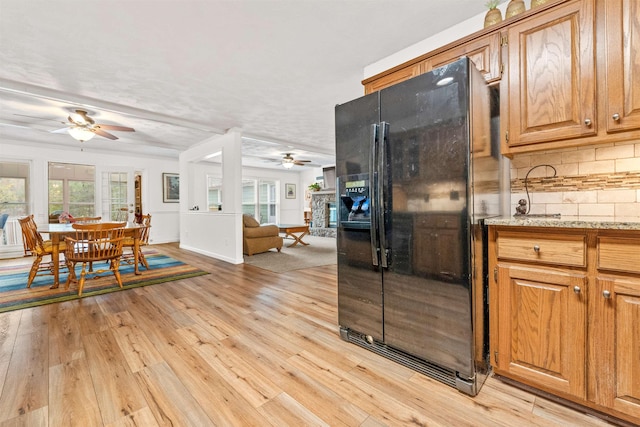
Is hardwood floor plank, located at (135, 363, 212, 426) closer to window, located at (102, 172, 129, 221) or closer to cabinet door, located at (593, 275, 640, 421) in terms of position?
cabinet door, located at (593, 275, 640, 421)

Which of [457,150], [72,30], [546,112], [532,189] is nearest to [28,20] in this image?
[72,30]

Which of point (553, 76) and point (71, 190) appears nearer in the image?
point (553, 76)

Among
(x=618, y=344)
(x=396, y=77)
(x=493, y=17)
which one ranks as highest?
(x=493, y=17)

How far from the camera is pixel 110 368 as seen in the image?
1725 mm

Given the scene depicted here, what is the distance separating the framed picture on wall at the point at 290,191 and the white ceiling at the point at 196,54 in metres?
5.93

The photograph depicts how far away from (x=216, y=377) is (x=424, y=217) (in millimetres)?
1544

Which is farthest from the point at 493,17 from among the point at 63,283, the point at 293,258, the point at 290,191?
the point at 290,191

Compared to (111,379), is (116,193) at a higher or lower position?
higher

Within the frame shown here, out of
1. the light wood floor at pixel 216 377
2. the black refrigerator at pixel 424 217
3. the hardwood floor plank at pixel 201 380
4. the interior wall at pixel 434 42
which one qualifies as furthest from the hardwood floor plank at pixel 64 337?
the interior wall at pixel 434 42

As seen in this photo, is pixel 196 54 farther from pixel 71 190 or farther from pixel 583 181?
pixel 71 190

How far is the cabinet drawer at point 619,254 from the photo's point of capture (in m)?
1.15

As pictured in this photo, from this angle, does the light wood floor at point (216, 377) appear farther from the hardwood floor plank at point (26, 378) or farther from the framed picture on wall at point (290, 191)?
the framed picture on wall at point (290, 191)

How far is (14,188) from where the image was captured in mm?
5598

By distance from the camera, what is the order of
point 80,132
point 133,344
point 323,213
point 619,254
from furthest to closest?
point 323,213, point 80,132, point 133,344, point 619,254
